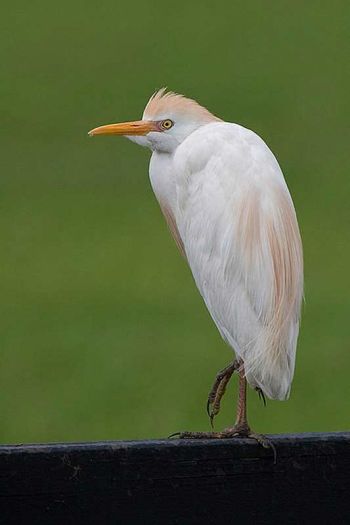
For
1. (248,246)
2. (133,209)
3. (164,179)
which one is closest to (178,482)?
(248,246)

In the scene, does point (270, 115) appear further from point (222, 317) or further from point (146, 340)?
point (222, 317)

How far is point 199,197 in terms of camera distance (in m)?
3.89

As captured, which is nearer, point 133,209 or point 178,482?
point 178,482

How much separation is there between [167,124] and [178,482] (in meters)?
1.29

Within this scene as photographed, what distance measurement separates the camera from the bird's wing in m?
3.68

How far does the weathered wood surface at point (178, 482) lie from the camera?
2.88 m

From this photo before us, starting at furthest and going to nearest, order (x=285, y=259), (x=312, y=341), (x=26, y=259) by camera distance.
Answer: (x=26, y=259)
(x=312, y=341)
(x=285, y=259)

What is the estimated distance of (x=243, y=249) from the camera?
3.78 meters

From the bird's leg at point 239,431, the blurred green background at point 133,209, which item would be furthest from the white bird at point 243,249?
the blurred green background at point 133,209

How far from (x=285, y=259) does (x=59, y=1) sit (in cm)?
1614

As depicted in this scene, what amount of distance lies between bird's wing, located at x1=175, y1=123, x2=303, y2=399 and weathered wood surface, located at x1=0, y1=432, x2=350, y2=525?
0.60 metres

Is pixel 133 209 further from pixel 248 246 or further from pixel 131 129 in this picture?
pixel 248 246

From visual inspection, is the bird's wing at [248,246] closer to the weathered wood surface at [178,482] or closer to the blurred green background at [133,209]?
the weathered wood surface at [178,482]

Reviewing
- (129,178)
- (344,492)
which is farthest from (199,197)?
(129,178)
